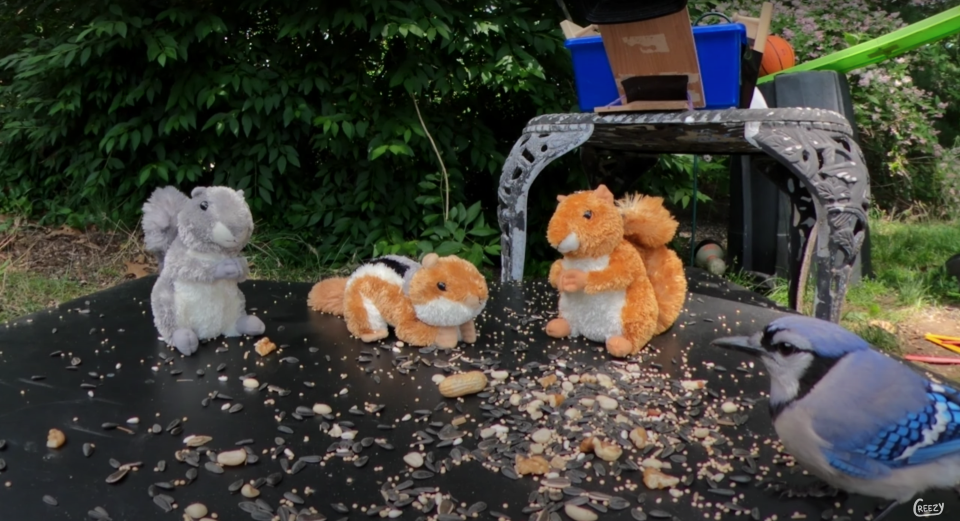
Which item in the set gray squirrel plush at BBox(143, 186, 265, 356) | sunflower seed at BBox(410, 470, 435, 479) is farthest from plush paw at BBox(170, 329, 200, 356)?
sunflower seed at BBox(410, 470, 435, 479)

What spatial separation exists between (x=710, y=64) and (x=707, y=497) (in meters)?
1.03

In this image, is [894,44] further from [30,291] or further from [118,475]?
[30,291]

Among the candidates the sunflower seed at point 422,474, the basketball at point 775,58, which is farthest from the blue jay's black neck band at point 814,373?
the basketball at point 775,58

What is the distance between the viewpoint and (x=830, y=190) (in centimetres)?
145

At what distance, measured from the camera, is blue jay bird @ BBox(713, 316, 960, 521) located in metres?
0.82

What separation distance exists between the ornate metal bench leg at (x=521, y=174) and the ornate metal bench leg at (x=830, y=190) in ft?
1.59

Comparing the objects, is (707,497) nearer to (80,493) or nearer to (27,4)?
(80,493)

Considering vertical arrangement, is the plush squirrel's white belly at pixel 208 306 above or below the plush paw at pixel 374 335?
above

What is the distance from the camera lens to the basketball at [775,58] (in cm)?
272


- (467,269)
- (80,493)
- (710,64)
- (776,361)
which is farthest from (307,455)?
(710,64)

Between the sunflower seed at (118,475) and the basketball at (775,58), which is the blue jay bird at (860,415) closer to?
the sunflower seed at (118,475)

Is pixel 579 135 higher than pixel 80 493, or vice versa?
pixel 579 135

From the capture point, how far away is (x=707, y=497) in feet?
3.15

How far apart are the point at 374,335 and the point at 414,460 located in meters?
0.51
